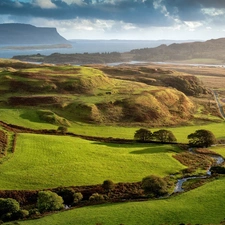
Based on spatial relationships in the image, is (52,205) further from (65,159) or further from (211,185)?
(211,185)

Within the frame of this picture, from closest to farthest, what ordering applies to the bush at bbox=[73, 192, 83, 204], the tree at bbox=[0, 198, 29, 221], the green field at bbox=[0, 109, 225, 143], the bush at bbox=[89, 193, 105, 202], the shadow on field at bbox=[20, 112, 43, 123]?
the tree at bbox=[0, 198, 29, 221] < the bush at bbox=[89, 193, 105, 202] < the bush at bbox=[73, 192, 83, 204] < the green field at bbox=[0, 109, 225, 143] < the shadow on field at bbox=[20, 112, 43, 123]

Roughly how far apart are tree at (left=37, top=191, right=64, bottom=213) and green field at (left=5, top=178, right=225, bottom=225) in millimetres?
1674

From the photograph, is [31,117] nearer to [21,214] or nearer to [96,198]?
[96,198]

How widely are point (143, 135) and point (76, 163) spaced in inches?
769

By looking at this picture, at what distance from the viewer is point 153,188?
38.9m

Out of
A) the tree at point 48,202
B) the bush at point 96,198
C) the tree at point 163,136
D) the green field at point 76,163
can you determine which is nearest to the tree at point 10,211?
the tree at point 48,202

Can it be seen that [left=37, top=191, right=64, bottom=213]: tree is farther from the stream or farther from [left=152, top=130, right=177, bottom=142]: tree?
[left=152, top=130, right=177, bottom=142]: tree

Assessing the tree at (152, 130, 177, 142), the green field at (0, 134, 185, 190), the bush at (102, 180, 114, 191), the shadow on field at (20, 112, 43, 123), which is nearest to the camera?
the bush at (102, 180, 114, 191)

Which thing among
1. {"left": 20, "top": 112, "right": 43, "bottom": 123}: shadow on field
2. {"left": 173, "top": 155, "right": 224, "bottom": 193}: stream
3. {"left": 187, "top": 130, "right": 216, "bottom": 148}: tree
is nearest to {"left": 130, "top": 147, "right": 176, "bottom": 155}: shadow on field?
{"left": 187, "top": 130, "right": 216, "bottom": 148}: tree

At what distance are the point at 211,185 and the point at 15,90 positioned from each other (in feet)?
208

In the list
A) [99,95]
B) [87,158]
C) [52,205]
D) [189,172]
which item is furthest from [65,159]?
[99,95]

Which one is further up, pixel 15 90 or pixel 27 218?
pixel 15 90

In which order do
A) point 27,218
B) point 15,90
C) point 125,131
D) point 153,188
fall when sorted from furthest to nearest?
point 15,90 < point 125,131 < point 153,188 < point 27,218

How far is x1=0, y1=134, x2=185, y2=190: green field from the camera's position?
137 ft
